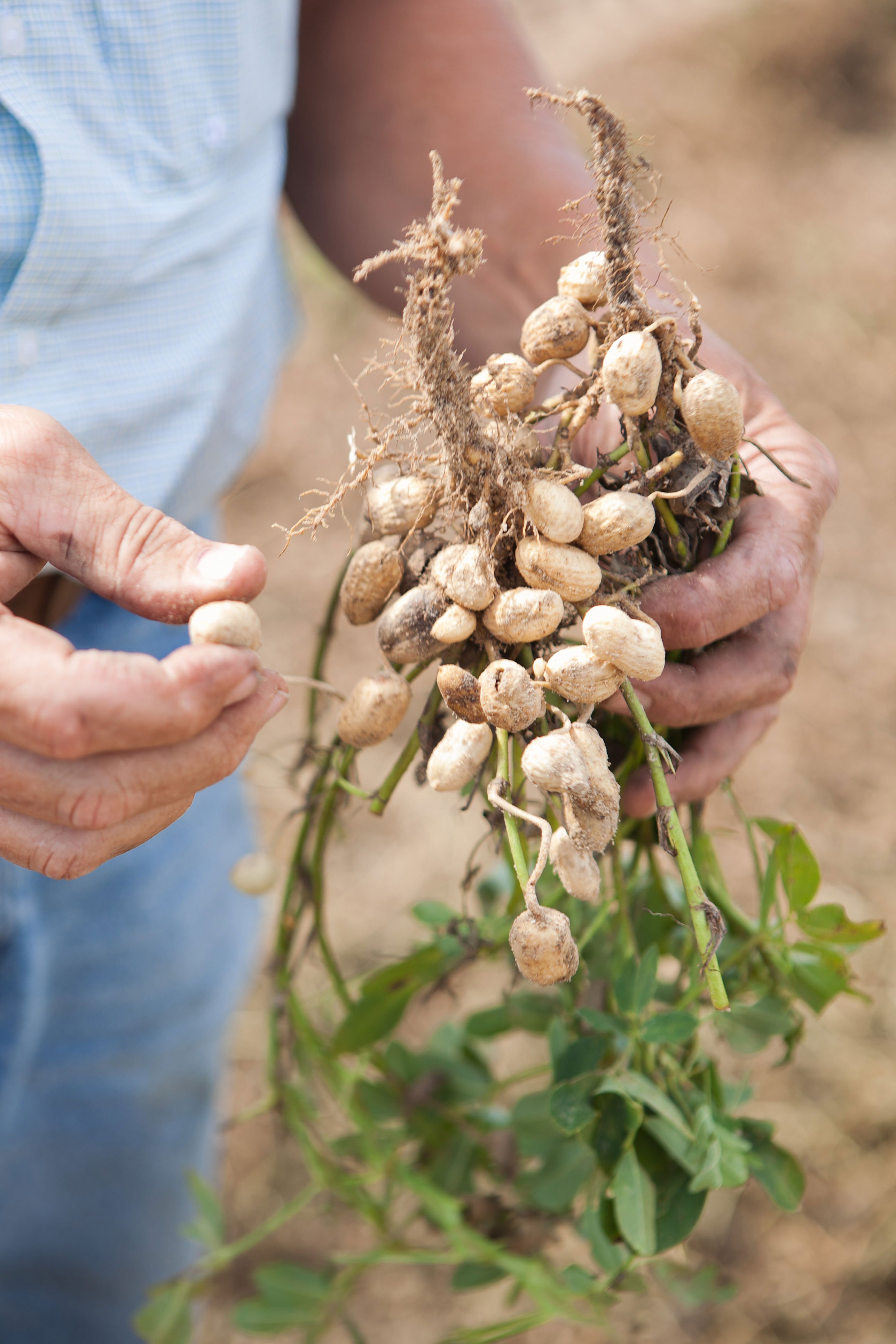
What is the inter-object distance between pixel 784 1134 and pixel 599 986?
0.80 meters

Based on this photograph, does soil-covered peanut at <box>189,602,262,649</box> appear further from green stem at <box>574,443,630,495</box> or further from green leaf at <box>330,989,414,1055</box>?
green leaf at <box>330,989,414,1055</box>

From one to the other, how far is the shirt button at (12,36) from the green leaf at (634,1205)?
773mm

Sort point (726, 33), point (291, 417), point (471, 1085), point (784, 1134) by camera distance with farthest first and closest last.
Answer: point (726, 33), point (291, 417), point (784, 1134), point (471, 1085)

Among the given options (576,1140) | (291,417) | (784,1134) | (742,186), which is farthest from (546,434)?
(742,186)

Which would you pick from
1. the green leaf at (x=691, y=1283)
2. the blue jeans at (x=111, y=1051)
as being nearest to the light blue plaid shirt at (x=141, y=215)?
the blue jeans at (x=111, y=1051)

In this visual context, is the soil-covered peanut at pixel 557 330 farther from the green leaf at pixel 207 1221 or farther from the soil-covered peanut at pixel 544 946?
the green leaf at pixel 207 1221

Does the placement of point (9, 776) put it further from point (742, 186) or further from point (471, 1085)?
point (742, 186)

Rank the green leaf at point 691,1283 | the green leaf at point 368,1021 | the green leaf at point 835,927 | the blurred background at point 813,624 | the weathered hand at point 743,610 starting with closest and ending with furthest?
the weathered hand at point 743,610 → the green leaf at point 835,927 → the green leaf at point 368,1021 → the green leaf at point 691,1283 → the blurred background at point 813,624

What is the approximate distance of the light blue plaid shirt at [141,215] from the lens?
2.15ft

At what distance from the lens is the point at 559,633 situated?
50 centimetres

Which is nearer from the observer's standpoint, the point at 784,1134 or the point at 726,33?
the point at 784,1134

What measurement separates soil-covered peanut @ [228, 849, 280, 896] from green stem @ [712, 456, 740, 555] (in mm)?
387

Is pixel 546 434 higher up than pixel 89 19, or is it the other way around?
pixel 89 19

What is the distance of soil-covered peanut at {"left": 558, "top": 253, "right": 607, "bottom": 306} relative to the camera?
49 cm
